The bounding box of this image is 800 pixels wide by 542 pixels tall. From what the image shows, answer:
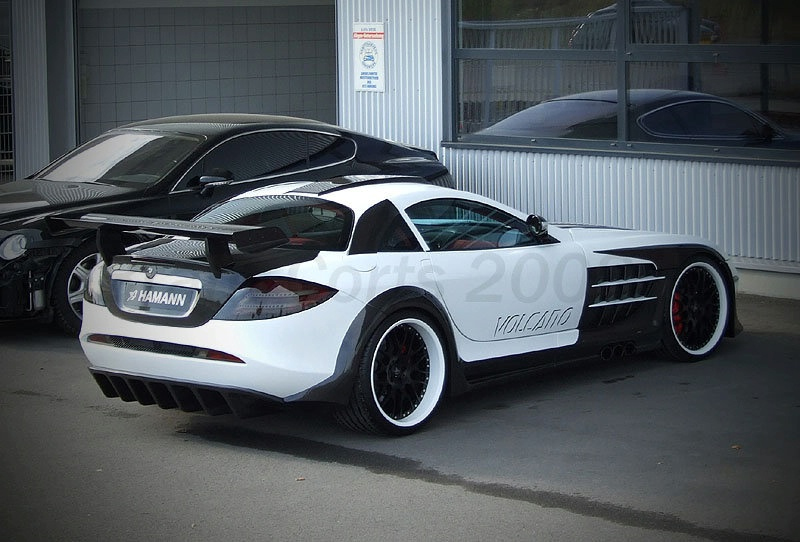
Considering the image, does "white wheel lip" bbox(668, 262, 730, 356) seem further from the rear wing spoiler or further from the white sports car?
the rear wing spoiler

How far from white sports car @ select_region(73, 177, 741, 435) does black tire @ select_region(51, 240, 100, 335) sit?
7.66ft

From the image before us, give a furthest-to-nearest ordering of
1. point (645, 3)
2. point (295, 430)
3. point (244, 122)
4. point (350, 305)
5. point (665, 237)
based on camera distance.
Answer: point (645, 3) < point (244, 122) < point (665, 237) < point (295, 430) < point (350, 305)

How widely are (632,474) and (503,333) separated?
1524mm

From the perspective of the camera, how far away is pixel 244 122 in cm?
1092

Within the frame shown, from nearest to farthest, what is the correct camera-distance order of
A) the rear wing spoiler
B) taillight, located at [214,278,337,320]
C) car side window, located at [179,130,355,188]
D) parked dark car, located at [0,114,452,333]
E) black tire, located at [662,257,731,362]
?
the rear wing spoiler, taillight, located at [214,278,337,320], black tire, located at [662,257,731,362], parked dark car, located at [0,114,452,333], car side window, located at [179,130,355,188]

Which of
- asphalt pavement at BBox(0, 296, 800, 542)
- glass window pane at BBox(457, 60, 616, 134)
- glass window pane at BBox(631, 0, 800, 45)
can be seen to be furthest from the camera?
glass window pane at BBox(457, 60, 616, 134)

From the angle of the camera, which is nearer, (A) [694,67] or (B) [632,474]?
(B) [632,474]

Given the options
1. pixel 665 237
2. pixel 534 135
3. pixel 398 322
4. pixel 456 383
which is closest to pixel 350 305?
pixel 398 322

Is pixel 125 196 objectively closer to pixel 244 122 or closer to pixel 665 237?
pixel 244 122

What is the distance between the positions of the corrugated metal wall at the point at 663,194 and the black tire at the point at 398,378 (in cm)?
499

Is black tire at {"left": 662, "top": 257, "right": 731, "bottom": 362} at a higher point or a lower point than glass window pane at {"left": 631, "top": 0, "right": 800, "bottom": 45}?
lower

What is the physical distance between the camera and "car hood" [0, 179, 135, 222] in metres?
9.84

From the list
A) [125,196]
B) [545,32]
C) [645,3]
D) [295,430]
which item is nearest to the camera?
[295,430]

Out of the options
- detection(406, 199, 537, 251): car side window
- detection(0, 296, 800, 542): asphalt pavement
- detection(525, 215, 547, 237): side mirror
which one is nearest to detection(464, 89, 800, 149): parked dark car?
detection(0, 296, 800, 542): asphalt pavement
